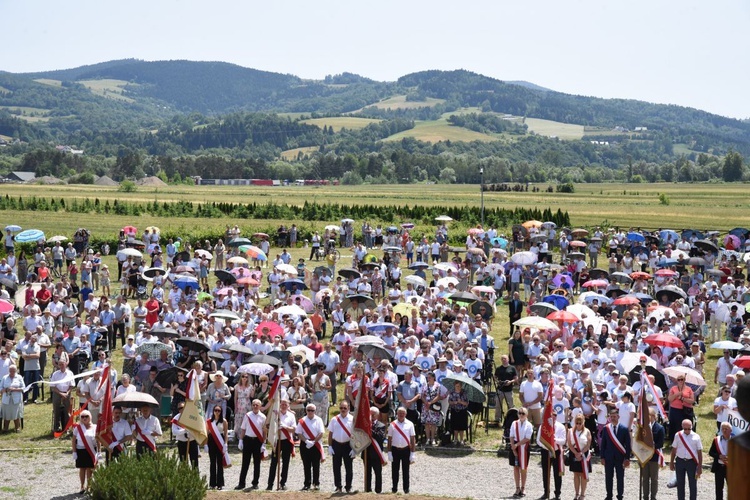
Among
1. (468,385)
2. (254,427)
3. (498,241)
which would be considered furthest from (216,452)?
(498,241)

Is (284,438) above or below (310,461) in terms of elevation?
above

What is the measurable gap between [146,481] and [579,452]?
5.83 metres

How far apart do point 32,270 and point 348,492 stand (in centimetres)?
2215

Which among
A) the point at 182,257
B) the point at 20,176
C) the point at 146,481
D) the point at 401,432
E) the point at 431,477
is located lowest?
the point at 431,477

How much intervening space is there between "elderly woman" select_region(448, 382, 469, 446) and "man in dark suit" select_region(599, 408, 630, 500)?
10.0ft

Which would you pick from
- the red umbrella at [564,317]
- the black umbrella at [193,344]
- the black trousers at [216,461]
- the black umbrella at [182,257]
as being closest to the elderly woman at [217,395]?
the black trousers at [216,461]

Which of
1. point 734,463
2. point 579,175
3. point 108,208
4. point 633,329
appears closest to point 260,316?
point 633,329

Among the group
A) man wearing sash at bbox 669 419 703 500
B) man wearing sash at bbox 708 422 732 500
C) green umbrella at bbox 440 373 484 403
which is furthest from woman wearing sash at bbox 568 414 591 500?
green umbrella at bbox 440 373 484 403

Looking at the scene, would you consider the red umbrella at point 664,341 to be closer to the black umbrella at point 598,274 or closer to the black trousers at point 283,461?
the black trousers at point 283,461

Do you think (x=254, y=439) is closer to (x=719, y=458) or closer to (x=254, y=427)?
(x=254, y=427)

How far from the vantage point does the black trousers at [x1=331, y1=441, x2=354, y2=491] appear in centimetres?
1327

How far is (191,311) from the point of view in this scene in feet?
72.9

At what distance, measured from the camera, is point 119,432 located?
13680mm

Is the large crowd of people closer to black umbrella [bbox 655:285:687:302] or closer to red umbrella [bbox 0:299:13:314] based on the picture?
black umbrella [bbox 655:285:687:302]
